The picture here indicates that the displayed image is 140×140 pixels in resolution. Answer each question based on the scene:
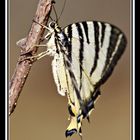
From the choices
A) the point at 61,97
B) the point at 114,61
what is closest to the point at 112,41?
the point at 114,61

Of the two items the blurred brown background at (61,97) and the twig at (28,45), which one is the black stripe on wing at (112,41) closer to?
the blurred brown background at (61,97)

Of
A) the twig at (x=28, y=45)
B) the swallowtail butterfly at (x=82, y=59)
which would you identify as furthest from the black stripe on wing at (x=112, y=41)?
the twig at (x=28, y=45)

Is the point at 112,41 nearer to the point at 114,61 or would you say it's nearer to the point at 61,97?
the point at 114,61

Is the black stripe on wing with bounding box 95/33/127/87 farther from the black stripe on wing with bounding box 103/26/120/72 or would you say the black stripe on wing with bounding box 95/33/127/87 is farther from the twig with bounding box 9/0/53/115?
the twig with bounding box 9/0/53/115

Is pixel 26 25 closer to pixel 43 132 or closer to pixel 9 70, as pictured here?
pixel 9 70

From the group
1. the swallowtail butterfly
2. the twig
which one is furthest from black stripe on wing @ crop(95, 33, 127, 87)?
the twig
